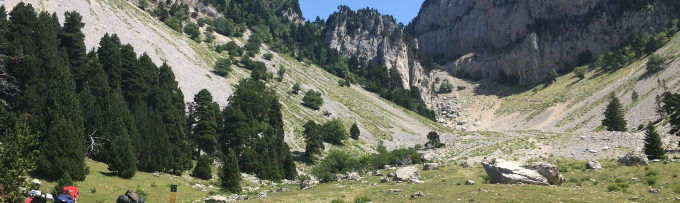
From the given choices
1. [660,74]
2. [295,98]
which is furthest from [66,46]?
[660,74]

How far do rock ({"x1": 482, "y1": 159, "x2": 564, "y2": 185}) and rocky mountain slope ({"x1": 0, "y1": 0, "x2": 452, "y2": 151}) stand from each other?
60.8 m

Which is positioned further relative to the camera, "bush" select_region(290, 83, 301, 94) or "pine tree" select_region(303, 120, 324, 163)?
"bush" select_region(290, 83, 301, 94)

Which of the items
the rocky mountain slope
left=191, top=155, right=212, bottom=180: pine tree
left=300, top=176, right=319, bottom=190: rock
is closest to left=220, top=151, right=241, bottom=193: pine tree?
left=191, top=155, right=212, bottom=180: pine tree

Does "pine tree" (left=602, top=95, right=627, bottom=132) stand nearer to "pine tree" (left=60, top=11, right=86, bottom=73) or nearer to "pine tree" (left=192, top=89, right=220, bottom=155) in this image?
"pine tree" (left=192, top=89, right=220, bottom=155)

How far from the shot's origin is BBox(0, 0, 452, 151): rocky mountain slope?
105 metres

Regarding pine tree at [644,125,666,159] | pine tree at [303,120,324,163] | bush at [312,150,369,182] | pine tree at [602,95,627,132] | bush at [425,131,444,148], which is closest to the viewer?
pine tree at [644,125,666,159]

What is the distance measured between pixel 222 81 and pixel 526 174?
95.1 meters

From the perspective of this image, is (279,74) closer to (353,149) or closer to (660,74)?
(353,149)

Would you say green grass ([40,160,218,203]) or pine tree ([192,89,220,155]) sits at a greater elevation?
pine tree ([192,89,220,155])

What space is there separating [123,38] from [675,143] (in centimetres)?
10641

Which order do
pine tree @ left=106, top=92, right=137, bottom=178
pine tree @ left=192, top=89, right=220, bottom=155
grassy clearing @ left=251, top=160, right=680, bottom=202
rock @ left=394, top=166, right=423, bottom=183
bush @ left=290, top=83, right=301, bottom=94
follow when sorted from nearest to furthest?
grassy clearing @ left=251, top=160, right=680, bottom=202 → pine tree @ left=106, top=92, right=137, bottom=178 → rock @ left=394, top=166, right=423, bottom=183 → pine tree @ left=192, top=89, right=220, bottom=155 → bush @ left=290, top=83, right=301, bottom=94

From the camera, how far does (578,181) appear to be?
3656cm

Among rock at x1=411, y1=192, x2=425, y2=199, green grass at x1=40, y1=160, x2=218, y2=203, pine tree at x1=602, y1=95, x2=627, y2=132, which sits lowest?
green grass at x1=40, y1=160, x2=218, y2=203

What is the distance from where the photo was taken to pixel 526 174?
33656mm
